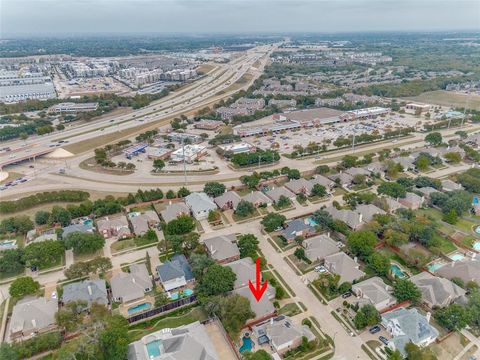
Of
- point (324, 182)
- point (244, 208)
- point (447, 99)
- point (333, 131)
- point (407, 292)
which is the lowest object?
point (407, 292)

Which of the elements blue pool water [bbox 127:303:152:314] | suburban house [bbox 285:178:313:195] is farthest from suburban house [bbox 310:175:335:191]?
blue pool water [bbox 127:303:152:314]

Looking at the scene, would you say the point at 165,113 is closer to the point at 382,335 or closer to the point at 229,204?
the point at 229,204

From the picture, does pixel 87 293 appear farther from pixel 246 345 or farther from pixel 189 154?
pixel 189 154

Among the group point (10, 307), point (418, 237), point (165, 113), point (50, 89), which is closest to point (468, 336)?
point (418, 237)

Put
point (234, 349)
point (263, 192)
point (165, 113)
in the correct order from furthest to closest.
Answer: point (165, 113)
point (263, 192)
point (234, 349)

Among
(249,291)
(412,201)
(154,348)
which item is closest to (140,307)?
(154,348)

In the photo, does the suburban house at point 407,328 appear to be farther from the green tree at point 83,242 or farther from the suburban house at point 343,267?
the green tree at point 83,242
